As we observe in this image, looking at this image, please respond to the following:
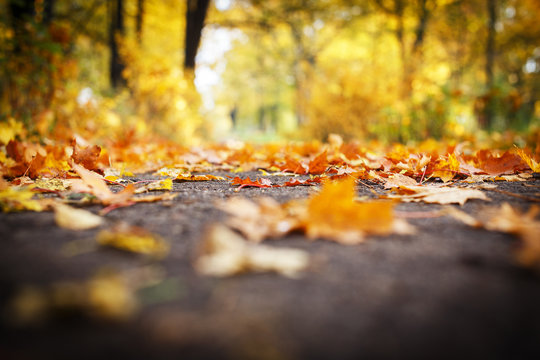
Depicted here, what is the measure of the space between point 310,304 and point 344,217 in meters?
0.34

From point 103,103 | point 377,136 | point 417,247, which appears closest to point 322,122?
point 377,136

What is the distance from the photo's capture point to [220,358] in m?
0.45

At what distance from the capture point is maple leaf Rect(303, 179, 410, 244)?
0.84 m

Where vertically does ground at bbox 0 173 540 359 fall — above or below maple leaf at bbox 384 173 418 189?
below

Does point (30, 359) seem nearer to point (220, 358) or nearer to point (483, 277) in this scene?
point (220, 358)

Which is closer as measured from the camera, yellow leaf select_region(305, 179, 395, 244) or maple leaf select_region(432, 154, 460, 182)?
yellow leaf select_region(305, 179, 395, 244)

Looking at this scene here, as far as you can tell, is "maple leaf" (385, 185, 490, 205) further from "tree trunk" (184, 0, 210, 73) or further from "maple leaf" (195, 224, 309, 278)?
"tree trunk" (184, 0, 210, 73)

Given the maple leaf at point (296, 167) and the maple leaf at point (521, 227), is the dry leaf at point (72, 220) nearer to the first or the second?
the maple leaf at point (521, 227)

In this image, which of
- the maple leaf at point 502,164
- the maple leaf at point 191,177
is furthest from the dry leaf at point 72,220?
the maple leaf at point 502,164

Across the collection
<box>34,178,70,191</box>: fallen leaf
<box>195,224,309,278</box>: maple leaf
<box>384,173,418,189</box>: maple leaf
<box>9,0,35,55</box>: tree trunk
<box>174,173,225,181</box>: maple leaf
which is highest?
<box>9,0,35,55</box>: tree trunk

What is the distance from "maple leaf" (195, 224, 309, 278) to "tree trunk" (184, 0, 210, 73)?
785cm

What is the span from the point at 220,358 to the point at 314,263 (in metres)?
0.31

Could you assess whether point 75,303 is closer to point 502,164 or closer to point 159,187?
point 159,187

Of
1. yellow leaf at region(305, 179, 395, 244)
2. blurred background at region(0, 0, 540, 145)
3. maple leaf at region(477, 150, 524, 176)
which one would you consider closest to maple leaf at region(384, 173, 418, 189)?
maple leaf at region(477, 150, 524, 176)
